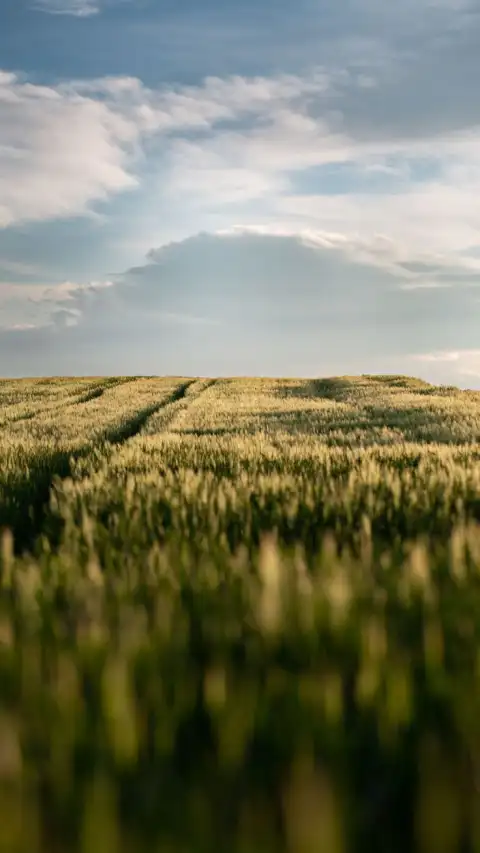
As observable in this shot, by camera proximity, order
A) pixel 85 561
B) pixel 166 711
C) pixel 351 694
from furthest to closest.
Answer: pixel 85 561 < pixel 351 694 < pixel 166 711

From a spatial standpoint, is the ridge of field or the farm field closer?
the farm field

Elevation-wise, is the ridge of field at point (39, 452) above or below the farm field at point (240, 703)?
below

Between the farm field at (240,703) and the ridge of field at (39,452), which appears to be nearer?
the farm field at (240,703)

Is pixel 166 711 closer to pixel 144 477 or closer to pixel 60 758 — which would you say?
pixel 60 758

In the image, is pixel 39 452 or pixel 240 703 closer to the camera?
pixel 240 703

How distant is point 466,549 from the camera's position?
128 inches

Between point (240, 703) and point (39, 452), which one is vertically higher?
point (240, 703)

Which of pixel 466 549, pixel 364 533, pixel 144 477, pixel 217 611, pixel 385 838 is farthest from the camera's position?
pixel 144 477

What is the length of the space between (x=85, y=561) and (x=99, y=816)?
2519 mm

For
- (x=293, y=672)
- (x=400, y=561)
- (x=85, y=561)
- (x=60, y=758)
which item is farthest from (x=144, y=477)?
(x=60, y=758)

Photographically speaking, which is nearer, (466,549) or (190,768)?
(190,768)

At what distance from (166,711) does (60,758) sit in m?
0.27

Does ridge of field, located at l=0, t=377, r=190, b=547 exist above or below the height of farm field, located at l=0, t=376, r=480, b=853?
below

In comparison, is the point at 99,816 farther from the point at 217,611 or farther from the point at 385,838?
the point at 217,611
